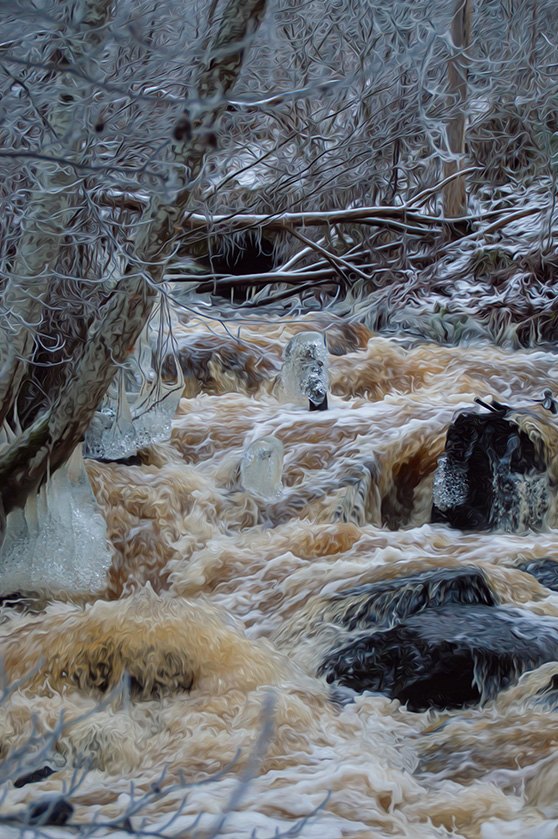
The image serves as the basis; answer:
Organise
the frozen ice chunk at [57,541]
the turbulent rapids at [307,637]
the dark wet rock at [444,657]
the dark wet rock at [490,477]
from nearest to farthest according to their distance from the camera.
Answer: the turbulent rapids at [307,637] → the dark wet rock at [444,657] → the frozen ice chunk at [57,541] → the dark wet rock at [490,477]

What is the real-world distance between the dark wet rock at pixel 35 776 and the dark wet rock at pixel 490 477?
117 inches

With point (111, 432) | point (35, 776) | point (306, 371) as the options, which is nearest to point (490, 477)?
point (306, 371)

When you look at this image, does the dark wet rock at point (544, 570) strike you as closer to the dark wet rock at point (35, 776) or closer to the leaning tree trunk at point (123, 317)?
the leaning tree trunk at point (123, 317)

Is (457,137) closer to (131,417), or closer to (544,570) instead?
(131,417)

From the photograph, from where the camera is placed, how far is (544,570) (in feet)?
14.3

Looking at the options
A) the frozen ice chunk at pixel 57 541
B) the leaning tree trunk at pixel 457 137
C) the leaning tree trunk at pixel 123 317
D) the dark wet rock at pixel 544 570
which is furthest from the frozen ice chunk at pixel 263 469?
the leaning tree trunk at pixel 457 137

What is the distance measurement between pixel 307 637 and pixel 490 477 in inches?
74.8

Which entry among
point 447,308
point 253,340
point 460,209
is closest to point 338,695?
point 253,340

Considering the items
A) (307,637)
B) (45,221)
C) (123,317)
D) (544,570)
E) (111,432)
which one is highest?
(45,221)

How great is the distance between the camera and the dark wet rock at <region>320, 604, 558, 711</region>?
132 inches

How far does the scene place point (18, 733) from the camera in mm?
3148

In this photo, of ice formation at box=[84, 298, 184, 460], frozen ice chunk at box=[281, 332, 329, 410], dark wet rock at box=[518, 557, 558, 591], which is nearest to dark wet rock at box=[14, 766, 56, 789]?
ice formation at box=[84, 298, 184, 460]

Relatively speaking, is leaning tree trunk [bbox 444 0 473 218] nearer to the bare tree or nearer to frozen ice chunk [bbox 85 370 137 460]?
the bare tree

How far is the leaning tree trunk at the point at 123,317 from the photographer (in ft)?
11.6
